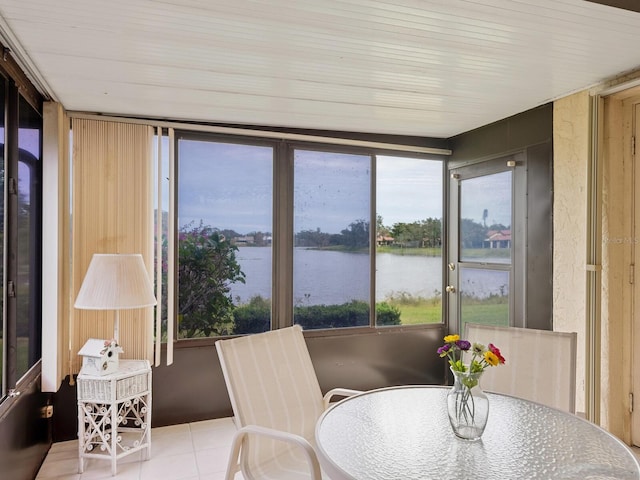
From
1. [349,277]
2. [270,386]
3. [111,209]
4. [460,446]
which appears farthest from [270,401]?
[349,277]

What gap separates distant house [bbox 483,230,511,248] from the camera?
3539mm

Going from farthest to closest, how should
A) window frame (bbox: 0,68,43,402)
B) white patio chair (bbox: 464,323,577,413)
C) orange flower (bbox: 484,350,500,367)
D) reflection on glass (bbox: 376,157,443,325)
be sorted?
reflection on glass (bbox: 376,157,443,325), window frame (bbox: 0,68,43,402), white patio chair (bbox: 464,323,577,413), orange flower (bbox: 484,350,500,367)

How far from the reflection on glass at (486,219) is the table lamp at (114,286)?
2667mm

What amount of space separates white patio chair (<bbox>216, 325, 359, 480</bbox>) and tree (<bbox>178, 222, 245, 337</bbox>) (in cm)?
144

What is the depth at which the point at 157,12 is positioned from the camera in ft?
6.05

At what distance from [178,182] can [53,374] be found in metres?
1.55

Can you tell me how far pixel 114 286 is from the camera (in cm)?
270

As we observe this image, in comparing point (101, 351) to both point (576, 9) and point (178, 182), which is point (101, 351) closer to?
point (178, 182)

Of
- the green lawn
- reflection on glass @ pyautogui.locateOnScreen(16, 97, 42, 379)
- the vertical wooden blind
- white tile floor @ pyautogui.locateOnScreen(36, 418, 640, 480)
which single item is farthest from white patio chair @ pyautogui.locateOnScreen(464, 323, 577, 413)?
reflection on glass @ pyautogui.locateOnScreen(16, 97, 42, 379)

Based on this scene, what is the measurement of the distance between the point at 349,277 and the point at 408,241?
695 mm

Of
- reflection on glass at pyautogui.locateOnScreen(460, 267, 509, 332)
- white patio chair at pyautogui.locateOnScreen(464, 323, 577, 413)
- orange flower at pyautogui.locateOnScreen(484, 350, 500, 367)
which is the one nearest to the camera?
orange flower at pyautogui.locateOnScreen(484, 350, 500, 367)

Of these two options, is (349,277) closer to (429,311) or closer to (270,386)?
(429,311)

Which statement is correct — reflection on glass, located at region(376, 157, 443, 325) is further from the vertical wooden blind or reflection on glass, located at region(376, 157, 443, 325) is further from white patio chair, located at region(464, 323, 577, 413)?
the vertical wooden blind

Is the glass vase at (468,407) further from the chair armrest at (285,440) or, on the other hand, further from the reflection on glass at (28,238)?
the reflection on glass at (28,238)
